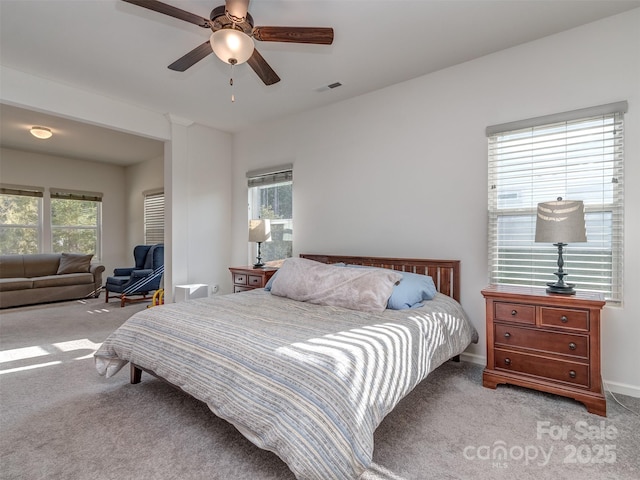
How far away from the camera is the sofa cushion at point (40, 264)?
581 centimetres

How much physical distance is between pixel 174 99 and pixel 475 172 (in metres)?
3.39

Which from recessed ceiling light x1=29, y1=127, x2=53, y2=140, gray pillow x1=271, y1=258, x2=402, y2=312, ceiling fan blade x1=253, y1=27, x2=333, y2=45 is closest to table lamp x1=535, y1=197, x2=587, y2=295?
gray pillow x1=271, y1=258, x2=402, y2=312

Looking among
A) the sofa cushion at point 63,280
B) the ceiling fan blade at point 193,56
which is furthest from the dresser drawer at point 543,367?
the sofa cushion at point 63,280

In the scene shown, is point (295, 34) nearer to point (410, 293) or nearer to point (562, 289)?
point (410, 293)

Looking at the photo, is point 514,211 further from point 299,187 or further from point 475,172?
point 299,187

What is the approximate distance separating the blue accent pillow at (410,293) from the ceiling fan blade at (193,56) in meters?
2.13

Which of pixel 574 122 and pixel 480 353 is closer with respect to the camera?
pixel 574 122

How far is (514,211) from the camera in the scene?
9.03ft

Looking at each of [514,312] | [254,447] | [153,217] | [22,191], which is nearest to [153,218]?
[153,217]

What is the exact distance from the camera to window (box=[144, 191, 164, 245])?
21.7 ft

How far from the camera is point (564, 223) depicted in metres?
2.16

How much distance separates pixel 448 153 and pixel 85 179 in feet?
23.9

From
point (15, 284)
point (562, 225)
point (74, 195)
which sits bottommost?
point (15, 284)

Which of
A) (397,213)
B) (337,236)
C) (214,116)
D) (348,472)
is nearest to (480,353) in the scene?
(397,213)
